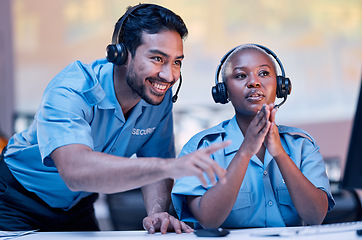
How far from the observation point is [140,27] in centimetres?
140

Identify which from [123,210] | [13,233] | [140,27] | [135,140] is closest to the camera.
Answer: [13,233]

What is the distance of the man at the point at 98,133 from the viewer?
1161 mm

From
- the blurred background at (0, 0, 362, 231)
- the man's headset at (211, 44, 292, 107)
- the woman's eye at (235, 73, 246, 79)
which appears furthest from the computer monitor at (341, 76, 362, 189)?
the blurred background at (0, 0, 362, 231)

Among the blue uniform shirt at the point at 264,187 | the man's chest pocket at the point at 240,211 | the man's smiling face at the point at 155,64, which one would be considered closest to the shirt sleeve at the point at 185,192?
the blue uniform shirt at the point at 264,187

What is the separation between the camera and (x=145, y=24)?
1393 mm

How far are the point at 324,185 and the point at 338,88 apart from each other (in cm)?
383

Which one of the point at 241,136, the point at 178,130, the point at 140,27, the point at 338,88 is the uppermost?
the point at 140,27

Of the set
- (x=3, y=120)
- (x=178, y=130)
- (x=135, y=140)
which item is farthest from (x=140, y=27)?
(x=3, y=120)

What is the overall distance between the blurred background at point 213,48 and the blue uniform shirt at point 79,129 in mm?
2623

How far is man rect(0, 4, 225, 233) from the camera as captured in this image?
3.81 ft

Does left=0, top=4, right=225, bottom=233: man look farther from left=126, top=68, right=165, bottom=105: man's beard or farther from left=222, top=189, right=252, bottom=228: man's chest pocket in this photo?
left=222, top=189, right=252, bottom=228: man's chest pocket

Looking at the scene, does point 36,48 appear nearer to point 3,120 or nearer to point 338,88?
point 3,120

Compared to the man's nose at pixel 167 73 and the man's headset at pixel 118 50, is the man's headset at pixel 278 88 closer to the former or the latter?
the man's nose at pixel 167 73

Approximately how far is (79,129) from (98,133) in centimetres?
26
